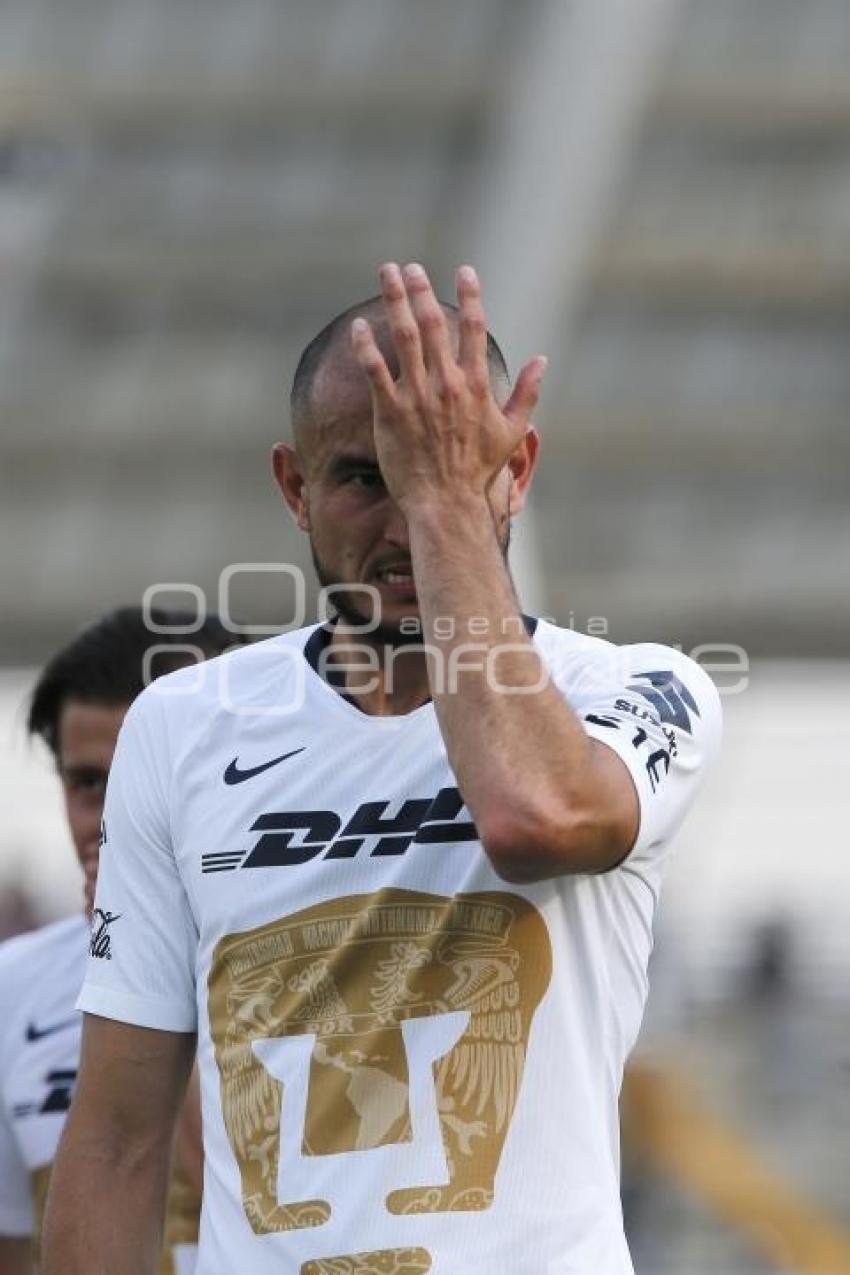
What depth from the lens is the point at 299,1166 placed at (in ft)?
9.53

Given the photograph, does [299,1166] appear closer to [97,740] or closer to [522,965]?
[522,965]

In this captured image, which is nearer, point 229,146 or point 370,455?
point 370,455

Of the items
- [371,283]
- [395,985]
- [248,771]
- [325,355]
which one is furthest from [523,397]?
[371,283]

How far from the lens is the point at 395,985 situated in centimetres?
292

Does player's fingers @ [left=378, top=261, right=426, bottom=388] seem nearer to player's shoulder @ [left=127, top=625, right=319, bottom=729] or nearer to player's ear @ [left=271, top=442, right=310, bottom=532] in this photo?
player's ear @ [left=271, top=442, right=310, bottom=532]

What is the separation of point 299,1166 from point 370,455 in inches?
33.9

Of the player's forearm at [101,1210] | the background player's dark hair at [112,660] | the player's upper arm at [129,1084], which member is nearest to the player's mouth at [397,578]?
the player's upper arm at [129,1084]

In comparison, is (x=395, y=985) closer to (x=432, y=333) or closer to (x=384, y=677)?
(x=384, y=677)

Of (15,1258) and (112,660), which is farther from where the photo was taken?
(15,1258)

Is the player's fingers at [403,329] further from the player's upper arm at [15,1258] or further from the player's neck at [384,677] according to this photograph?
the player's upper arm at [15,1258]

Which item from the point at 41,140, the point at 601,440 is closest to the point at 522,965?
the point at 41,140

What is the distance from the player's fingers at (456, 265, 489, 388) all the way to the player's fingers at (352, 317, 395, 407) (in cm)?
9

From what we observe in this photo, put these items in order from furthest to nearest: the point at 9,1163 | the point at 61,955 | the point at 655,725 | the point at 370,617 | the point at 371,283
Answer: the point at 371,283 → the point at 61,955 → the point at 9,1163 → the point at 370,617 → the point at 655,725

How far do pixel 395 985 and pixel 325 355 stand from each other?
0.81m
